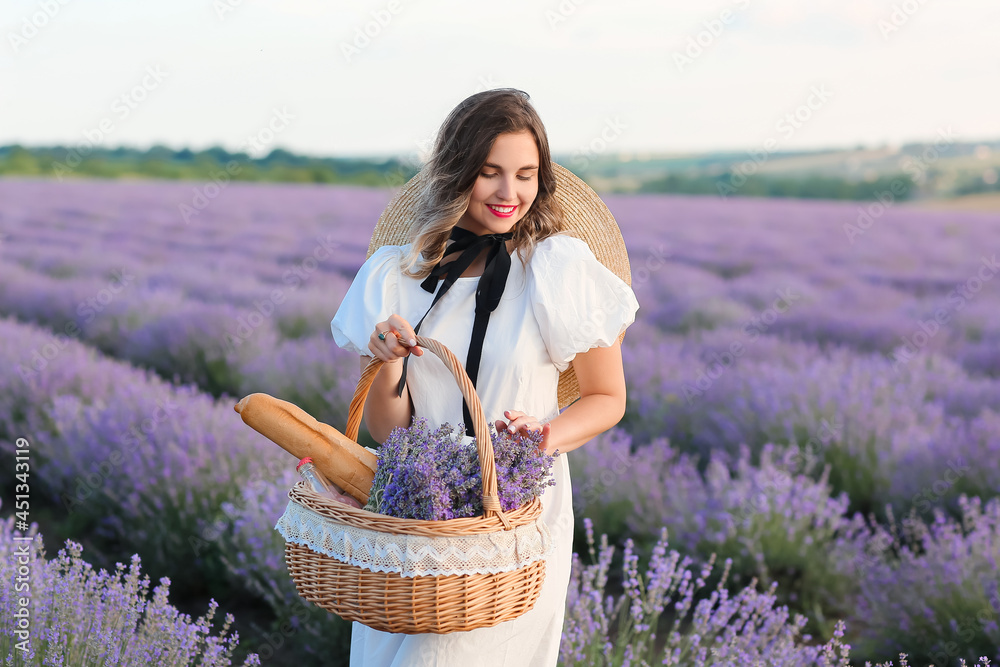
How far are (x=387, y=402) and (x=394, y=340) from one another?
246 millimetres

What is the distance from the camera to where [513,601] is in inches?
53.7

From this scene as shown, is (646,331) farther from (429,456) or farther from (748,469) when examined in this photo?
(429,456)

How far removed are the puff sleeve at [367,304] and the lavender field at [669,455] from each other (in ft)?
2.58

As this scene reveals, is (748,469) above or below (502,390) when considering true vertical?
below

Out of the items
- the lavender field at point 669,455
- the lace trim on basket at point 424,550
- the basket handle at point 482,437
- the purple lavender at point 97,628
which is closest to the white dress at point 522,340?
the basket handle at point 482,437

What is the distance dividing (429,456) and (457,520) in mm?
111

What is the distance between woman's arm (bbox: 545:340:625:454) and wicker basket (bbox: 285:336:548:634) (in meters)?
0.27

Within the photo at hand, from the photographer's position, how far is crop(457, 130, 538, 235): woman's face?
5.49 ft

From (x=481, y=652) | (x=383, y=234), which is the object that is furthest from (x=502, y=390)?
(x=383, y=234)

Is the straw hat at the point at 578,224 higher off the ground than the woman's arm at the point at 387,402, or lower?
higher

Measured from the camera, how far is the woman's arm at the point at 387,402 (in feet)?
5.46

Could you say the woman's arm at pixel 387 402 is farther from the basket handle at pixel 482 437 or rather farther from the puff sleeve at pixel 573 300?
the puff sleeve at pixel 573 300

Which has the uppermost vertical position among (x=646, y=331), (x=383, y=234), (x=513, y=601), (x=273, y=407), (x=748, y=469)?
(x=383, y=234)

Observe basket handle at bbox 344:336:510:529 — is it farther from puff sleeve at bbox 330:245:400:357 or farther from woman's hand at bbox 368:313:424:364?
puff sleeve at bbox 330:245:400:357
